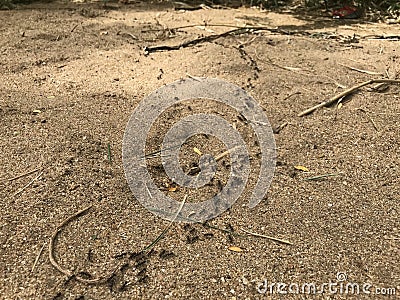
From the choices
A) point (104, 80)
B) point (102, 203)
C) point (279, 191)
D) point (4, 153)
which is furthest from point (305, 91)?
point (4, 153)

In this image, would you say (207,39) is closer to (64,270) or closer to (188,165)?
(188,165)

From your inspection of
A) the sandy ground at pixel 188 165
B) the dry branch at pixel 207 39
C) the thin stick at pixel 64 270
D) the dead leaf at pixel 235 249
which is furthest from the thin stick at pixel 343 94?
the thin stick at pixel 64 270

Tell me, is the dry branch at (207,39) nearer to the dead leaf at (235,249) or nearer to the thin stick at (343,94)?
the thin stick at (343,94)

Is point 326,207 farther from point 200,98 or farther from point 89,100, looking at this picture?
point 89,100

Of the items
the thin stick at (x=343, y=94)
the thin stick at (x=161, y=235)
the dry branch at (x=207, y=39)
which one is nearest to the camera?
the thin stick at (x=161, y=235)

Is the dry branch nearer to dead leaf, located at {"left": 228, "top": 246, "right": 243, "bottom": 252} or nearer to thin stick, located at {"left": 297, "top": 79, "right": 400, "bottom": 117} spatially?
thin stick, located at {"left": 297, "top": 79, "right": 400, "bottom": 117}

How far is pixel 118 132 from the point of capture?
2.25 metres

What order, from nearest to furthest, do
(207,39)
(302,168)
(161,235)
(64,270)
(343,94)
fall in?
(64,270), (161,235), (302,168), (343,94), (207,39)

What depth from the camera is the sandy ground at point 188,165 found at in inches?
62.2

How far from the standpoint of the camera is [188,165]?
6.74 feet

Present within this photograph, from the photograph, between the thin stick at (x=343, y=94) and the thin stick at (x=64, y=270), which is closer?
the thin stick at (x=64, y=270)

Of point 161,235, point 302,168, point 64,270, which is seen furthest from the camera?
point 302,168

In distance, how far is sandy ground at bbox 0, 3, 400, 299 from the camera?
1581 millimetres

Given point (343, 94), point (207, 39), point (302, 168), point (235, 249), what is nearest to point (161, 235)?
point (235, 249)
